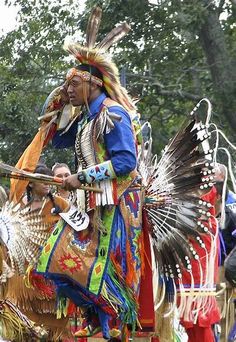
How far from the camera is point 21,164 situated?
591 centimetres

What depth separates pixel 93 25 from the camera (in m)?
5.69

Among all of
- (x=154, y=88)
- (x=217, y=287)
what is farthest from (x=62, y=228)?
(x=154, y=88)

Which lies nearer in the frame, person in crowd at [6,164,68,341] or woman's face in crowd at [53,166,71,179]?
person in crowd at [6,164,68,341]

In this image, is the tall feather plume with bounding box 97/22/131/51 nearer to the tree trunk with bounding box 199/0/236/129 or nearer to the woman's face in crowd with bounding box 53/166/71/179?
the woman's face in crowd with bounding box 53/166/71/179

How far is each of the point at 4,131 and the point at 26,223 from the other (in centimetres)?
1022

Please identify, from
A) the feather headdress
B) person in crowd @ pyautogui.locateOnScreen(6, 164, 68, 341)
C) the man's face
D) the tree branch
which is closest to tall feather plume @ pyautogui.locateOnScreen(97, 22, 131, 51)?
the feather headdress

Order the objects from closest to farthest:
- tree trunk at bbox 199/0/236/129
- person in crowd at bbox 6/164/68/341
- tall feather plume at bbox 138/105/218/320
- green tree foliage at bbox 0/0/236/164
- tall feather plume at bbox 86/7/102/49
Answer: tall feather plume at bbox 86/7/102/49 < tall feather plume at bbox 138/105/218/320 < person in crowd at bbox 6/164/68/341 < green tree foliage at bbox 0/0/236/164 < tree trunk at bbox 199/0/236/129

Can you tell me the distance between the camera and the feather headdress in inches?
225

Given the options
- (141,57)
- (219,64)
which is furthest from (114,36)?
(219,64)

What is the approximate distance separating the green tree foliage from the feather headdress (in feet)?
32.5

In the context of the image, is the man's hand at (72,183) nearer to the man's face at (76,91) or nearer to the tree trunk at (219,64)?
the man's face at (76,91)

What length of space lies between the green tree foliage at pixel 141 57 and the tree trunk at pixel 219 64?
0.02 meters

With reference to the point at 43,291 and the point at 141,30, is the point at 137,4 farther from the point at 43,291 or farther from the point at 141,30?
the point at 43,291

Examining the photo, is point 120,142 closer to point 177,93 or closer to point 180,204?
point 180,204
